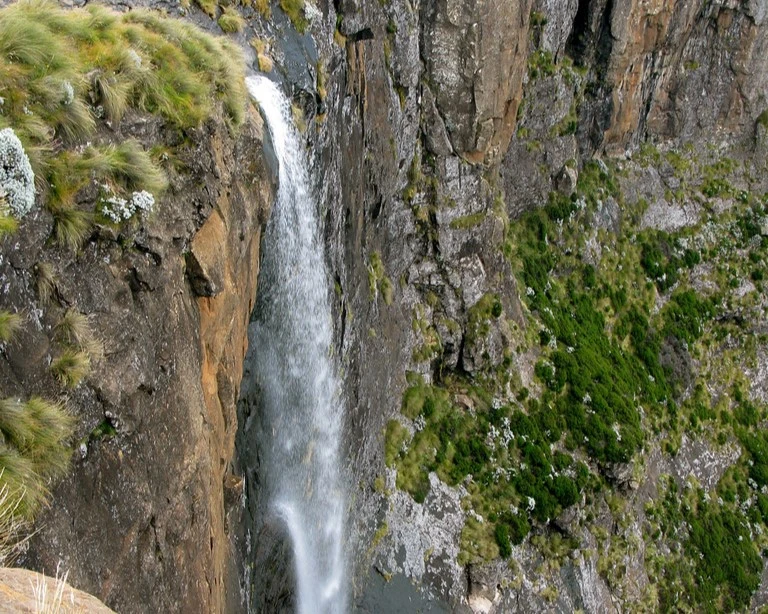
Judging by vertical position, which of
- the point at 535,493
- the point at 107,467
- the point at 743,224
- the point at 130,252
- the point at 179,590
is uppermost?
the point at 130,252

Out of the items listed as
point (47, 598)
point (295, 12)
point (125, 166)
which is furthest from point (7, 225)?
point (295, 12)

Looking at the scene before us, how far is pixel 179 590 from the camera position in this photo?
9711mm

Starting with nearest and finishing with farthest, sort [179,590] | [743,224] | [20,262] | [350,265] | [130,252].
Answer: [20,262]
[130,252]
[179,590]
[350,265]
[743,224]

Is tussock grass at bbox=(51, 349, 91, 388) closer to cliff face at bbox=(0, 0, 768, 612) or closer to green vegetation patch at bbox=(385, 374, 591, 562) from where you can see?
cliff face at bbox=(0, 0, 768, 612)

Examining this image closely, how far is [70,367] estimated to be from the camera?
770 cm

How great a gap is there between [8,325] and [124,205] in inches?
95.7

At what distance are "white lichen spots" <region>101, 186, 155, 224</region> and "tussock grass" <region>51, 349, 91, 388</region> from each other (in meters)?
1.91

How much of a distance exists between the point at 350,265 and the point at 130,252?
45.8 feet

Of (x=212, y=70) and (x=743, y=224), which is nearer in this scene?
(x=212, y=70)

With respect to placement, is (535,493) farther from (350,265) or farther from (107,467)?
(107,467)

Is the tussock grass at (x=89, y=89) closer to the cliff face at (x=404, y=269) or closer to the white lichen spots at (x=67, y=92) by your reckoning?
the white lichen spots at (x=67, y=92)

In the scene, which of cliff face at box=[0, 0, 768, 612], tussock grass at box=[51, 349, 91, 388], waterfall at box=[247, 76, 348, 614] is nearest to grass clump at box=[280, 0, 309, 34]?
cliff face at box=[0, 0, 768, 612]

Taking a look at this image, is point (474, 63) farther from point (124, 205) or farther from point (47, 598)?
point (47, 598)

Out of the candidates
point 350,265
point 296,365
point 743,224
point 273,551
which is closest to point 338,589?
point 273,551
